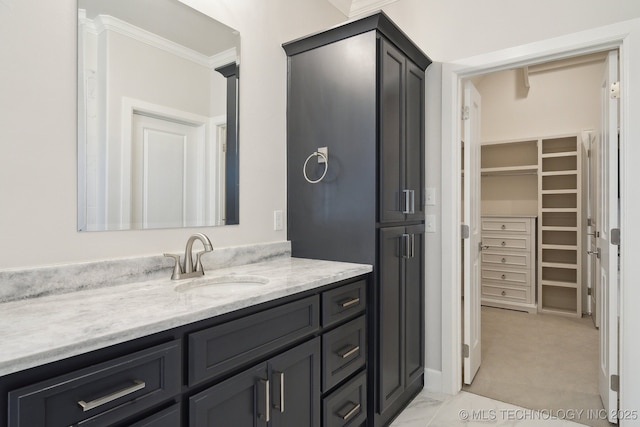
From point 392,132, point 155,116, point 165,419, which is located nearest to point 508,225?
point 392,132

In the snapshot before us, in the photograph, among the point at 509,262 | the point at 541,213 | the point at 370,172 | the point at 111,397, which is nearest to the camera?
the point at 111,397

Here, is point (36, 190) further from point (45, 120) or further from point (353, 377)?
point (353, 377)

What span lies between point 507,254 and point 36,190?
4445 mm

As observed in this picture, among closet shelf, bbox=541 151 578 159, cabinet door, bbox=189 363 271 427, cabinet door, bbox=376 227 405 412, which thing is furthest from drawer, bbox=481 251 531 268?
cabinet door, bbox=189 363 271 427

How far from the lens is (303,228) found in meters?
2.16

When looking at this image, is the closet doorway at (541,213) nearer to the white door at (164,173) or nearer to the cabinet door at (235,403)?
the cabinet door at (235,403)

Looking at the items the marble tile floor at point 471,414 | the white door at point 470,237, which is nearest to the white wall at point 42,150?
the marble tile floor at point 471,414

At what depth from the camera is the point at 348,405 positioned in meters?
1.72

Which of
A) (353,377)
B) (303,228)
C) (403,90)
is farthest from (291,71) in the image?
(353,377)

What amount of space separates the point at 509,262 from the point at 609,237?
2.47 meters

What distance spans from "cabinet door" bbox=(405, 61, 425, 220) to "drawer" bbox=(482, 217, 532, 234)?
240 centimetres

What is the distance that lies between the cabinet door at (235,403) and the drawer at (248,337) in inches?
1.7

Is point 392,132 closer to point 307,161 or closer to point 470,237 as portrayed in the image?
point 307,161

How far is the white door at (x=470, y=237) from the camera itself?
8.02 ft
